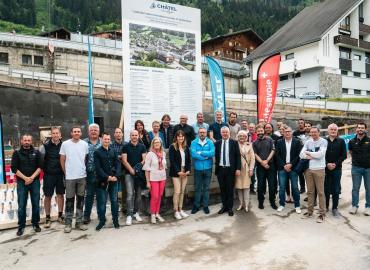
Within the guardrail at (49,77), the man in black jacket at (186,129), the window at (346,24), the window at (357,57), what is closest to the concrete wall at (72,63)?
the guardrail at (49,77)

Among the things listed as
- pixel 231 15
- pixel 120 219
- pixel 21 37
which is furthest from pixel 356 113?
pixel 231 15

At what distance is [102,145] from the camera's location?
22.5ft

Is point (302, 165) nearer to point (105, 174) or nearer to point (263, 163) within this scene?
point (263, 163)

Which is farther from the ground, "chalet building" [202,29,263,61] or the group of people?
"chalet building" [202,29,263,61]

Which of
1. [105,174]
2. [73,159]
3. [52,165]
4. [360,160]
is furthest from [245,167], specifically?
[52,165]

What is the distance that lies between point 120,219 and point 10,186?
356 cm

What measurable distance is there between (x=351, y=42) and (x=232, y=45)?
1682cm

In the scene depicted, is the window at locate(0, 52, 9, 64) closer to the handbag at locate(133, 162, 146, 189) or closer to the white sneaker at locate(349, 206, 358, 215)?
the handbag at locate(133, 162, 146, 189)

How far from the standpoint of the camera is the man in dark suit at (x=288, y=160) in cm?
763

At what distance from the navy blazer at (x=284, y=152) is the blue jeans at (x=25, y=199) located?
16.3 ft

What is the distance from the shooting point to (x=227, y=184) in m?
7.65

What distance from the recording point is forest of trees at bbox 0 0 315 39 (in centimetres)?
8331

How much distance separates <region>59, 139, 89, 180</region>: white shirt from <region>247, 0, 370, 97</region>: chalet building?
33358 mm

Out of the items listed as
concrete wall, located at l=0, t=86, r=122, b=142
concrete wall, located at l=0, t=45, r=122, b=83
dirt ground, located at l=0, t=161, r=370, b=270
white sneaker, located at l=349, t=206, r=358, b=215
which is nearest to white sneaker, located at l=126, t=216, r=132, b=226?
dirt ground, located at l=0, t=161, r=370, b=270
